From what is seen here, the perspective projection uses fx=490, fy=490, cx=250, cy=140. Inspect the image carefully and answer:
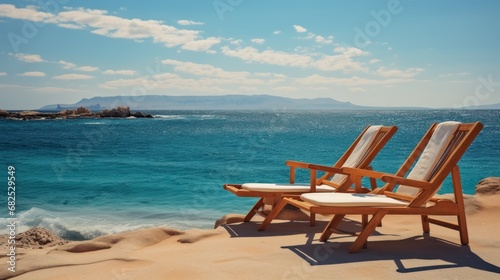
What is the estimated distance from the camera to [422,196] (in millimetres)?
4816

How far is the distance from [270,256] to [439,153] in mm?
2172

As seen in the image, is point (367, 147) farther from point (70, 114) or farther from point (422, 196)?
point (70, 114)

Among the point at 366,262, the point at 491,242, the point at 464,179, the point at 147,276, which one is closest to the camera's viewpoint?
the point at 147,276

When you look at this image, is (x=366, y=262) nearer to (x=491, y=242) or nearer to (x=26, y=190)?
(x=491, y=242)

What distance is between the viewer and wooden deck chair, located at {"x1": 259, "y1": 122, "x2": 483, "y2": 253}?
185 inches

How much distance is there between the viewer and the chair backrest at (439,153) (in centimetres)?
485

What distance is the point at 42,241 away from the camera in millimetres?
6797

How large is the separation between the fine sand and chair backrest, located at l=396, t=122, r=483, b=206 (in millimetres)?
559

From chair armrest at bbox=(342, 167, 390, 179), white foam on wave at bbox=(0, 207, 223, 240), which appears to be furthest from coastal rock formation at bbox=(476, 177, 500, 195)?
white foam on wave at bbox=(0, 207, 223, 240)

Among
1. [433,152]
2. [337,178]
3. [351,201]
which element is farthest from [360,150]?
[351,201]

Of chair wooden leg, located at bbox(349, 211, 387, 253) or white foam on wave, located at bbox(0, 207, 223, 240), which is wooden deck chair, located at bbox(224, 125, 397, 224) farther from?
white foam on wave, located at bbox(0, 207, 223, 240)

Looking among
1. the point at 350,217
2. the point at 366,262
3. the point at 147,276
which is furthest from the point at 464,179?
the point at 147,276

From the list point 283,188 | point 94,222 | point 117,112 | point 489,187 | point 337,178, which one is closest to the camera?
point 283,188

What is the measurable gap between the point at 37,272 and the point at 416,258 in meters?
3.49
